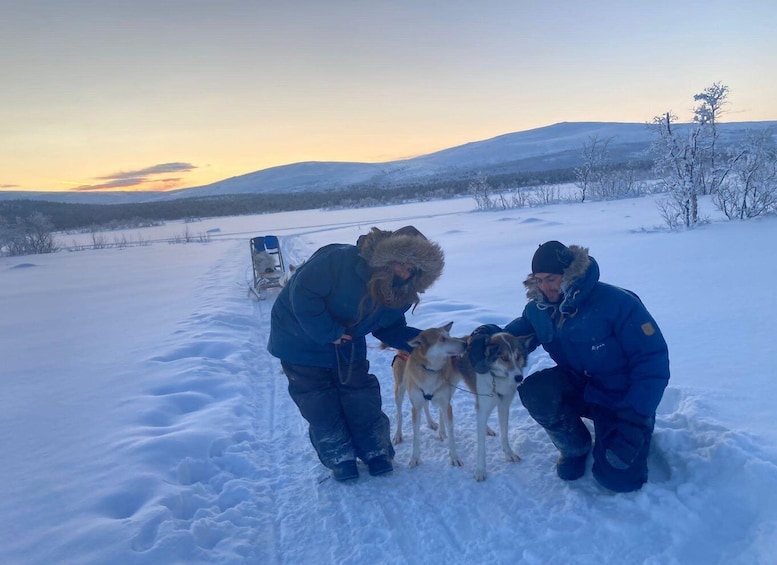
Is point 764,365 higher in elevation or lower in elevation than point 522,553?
higher

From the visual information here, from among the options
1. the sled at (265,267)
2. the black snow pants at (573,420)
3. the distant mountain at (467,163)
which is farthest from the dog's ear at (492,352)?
the distant mountain at (467,163)

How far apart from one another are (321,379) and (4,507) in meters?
2.10

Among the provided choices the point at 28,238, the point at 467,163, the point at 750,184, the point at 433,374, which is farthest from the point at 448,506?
the point at 467,163

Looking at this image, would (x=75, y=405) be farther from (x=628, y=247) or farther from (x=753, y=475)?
(x=628, y=247)

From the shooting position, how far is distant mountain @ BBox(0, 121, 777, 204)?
10762cm

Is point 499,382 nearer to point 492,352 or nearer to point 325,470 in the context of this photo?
point 492,352

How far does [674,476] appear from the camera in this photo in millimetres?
3006

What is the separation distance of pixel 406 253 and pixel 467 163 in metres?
130

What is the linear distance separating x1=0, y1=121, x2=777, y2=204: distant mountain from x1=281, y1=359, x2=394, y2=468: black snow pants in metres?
97.9

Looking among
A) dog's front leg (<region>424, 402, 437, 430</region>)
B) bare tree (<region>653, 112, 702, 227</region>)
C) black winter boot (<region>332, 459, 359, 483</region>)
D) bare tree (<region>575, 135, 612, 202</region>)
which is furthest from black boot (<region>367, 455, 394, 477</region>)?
bare tree (<region>575, 135, 612, 202</region>)

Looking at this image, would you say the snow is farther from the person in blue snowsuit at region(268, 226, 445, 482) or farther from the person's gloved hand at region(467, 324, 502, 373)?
the person's gloved hand at region(467, 324, 502, 373)

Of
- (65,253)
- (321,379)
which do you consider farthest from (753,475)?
(65,253)

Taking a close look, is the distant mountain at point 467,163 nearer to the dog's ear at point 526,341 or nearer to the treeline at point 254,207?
the treeline at point 254,207

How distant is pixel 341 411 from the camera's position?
3717 millimetres
